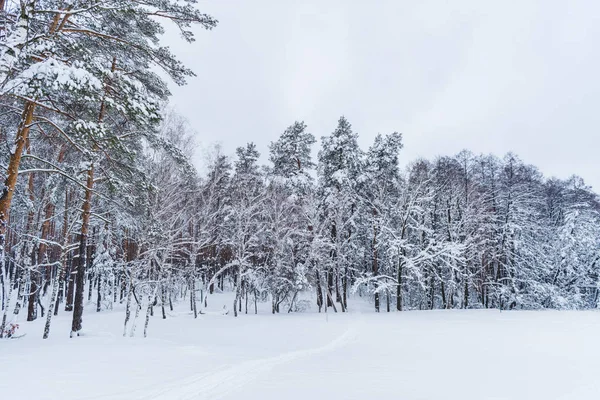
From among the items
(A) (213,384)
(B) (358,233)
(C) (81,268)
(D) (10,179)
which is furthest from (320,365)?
(B) (358,233)

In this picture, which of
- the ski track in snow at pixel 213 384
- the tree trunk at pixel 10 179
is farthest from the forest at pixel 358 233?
the ski track in snow at pixel 213 384

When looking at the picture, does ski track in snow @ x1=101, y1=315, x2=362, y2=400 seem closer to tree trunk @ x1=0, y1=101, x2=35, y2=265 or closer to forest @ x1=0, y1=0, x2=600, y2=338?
tree trunk @ x1=0, y1=101, x2=35, y2=265

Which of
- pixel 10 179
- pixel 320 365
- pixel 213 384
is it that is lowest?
pixel 320 365

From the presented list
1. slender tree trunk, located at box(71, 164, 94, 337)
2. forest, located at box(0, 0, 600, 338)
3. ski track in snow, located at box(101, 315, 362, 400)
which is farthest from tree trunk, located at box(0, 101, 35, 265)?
forest, located at box(0, 0, 600, 338)

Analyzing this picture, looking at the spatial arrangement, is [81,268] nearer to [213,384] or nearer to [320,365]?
[213,384]

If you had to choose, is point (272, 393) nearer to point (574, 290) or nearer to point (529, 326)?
point (529, 326)

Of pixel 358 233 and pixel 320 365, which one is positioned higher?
pixel 358 233

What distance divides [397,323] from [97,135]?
60.2 ft

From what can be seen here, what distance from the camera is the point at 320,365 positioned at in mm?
9484

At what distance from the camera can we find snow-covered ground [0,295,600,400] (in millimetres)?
6492

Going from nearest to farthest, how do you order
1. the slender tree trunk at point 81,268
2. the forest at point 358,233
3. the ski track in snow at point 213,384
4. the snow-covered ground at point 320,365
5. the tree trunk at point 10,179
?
the ski track in snow at point 213,384, the snow-covered ground at point 320,365, the tree trunk at point 10,179, the slender tree trunk at point 81,268, the forest at point 358,233

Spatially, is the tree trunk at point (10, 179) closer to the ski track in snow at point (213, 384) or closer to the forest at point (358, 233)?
the ski track in snow at point (213, 384)

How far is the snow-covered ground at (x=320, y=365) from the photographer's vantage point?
6.49m

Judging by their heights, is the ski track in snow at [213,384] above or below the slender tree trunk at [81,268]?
below
